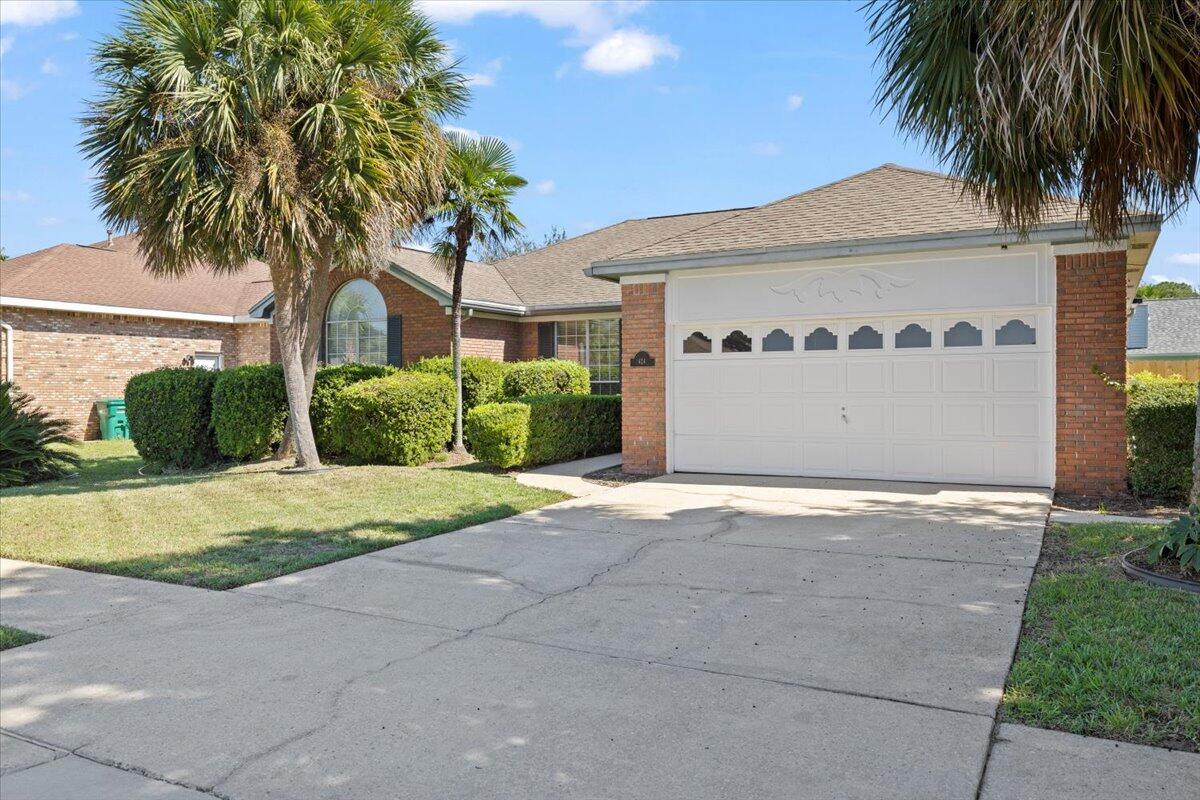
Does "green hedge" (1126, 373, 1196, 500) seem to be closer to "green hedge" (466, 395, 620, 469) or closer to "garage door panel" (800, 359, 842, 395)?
"garage door panel" (800, 359, 842, 395)

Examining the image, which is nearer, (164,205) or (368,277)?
(164,205)

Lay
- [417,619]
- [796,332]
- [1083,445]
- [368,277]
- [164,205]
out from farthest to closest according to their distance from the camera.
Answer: [368,277], [796,332], [164,205], [1083,445], [417,619]

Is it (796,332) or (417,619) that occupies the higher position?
(796,332)

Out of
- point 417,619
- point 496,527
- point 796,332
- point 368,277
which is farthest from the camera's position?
point 368,277

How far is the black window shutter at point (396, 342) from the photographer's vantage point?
18531mm

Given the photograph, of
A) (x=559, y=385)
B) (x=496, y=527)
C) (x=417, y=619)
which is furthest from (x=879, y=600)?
(x=559, y=385)

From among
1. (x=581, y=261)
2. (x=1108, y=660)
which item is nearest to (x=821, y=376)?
(x=1108, y=660)

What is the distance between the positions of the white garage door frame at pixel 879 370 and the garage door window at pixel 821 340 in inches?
2.7

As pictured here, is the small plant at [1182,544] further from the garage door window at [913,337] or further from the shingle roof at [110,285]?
the shingle roof at [110,285]

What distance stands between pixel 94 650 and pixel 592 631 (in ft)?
9.61

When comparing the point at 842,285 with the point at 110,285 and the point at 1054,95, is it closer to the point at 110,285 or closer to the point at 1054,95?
the point at 1054,95

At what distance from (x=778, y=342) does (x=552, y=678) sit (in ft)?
26.5

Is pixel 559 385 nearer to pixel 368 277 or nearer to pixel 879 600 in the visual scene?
pixel 368 277

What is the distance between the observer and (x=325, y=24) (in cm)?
1078
